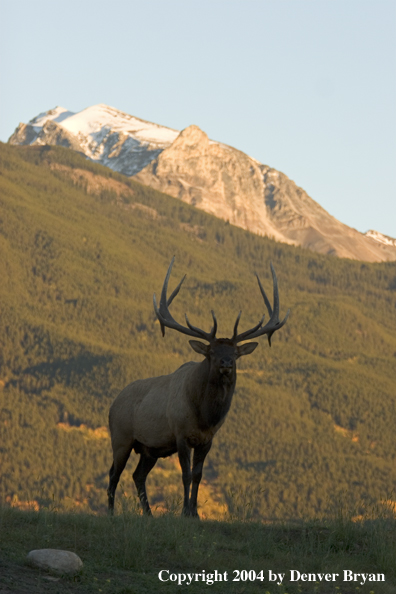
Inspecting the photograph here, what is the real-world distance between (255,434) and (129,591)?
568 feet

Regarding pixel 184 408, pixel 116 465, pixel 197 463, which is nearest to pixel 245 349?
pixel 184 408

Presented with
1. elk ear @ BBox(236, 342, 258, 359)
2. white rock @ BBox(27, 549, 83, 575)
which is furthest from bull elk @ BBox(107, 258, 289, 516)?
white rock @ BBox(27, 549, 83, 575)

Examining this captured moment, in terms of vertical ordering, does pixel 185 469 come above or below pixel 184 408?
below

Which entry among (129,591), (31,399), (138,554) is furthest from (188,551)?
(31,399)

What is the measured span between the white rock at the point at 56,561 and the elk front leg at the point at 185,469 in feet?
13.8

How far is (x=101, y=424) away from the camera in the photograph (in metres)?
181

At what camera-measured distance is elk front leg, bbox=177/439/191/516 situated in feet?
45.6

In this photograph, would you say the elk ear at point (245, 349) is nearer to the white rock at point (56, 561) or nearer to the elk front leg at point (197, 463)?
the elk front leg at point (197, 463)

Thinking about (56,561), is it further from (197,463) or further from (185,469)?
(197,463)

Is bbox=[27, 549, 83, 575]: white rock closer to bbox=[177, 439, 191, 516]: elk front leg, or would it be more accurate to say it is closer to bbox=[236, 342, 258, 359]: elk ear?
bbox=[177, 439, 191, 516]: elk front leg

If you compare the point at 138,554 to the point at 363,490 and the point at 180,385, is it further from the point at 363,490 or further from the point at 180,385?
the point at 363,490

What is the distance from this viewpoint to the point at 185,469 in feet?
46.7

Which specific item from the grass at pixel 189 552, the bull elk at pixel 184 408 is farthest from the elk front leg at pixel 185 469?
the grass at pixel 189 552

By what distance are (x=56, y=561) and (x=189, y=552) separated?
Answer: 1846mm
